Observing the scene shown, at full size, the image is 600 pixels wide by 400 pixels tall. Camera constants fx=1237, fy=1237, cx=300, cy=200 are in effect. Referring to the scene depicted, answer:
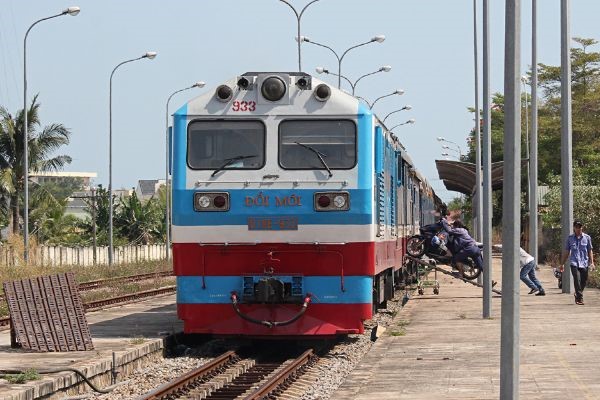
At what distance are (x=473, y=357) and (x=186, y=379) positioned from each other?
377 centimetres

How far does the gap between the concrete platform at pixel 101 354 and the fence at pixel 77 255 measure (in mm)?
15767

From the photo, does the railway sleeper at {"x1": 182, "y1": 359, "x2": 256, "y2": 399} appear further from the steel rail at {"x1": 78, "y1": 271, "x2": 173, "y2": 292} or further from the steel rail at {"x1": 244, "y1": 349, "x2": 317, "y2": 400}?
the steel rail at {"x1": 78, "y1": 271, "x2": 173, "y2": 292}

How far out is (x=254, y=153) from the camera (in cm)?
1617

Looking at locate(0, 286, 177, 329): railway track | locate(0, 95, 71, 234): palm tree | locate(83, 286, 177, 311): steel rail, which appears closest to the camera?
locate(0, 286, 177, 329): railway track

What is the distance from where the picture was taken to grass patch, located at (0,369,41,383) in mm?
12305

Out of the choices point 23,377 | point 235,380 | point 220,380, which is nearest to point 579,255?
point 235,380

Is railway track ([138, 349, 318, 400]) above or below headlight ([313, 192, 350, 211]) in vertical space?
below

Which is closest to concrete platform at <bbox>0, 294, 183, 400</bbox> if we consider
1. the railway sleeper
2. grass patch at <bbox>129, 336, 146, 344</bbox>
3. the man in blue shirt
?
grass patch at <bbox>129, 336, 146, 344</bbox>

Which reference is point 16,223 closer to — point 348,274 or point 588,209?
point 588,209

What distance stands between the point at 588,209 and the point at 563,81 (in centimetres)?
1254

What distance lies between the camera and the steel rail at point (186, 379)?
40.7 feet

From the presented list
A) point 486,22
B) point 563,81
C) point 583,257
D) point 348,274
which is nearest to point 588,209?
point 563,81

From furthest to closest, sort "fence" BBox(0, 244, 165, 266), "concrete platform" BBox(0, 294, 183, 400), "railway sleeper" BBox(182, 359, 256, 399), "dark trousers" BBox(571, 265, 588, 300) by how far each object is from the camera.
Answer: "fence" BBox(0, 244, 165, 266) → "dark trousers" BBox(571, 265, 588, 300) → "railway sleeper" BBox(182, 359, 256, 399) → "concrete platform" BBox(0, 294, 183, 400)

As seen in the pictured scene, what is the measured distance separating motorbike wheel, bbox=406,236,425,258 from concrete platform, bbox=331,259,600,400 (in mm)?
2141
